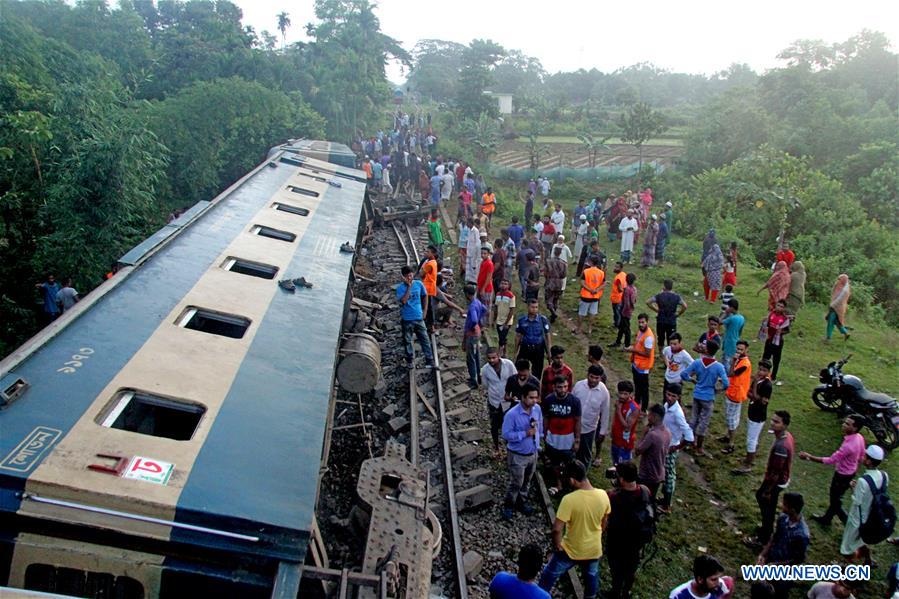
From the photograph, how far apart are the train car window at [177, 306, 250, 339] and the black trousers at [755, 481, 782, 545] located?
5638mm

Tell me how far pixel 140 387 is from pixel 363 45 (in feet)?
117

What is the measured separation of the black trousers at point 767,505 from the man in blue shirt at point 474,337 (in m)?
4.36

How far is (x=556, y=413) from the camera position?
7.28 metres

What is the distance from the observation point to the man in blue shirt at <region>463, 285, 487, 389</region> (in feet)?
32.0

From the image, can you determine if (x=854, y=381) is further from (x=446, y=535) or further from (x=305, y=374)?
(x=305, y=374)

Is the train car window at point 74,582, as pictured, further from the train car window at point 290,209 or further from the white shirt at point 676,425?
the train car window at point 290,209

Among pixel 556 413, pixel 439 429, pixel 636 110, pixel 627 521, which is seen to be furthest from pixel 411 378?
pixel 636 110

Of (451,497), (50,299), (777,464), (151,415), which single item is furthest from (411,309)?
(50,299)

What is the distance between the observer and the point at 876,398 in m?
8.90

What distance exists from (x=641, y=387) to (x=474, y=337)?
8.22 feet

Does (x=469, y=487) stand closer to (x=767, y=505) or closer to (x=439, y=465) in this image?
(x=439, y=465)

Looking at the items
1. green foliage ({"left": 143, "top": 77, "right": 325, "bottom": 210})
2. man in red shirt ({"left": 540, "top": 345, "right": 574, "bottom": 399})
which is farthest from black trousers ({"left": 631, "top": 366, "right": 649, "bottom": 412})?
green foliage ({"left": 143, "top": 77, "right": 325, "bottom": 210})

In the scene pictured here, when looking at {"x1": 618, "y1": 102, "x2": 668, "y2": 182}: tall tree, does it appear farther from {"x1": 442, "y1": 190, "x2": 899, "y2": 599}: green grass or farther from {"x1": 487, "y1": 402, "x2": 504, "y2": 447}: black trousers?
{"x1": 487, "y1": 402, "x2": 504, "y2": 447}: black trousers

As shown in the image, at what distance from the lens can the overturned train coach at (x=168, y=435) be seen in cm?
390
